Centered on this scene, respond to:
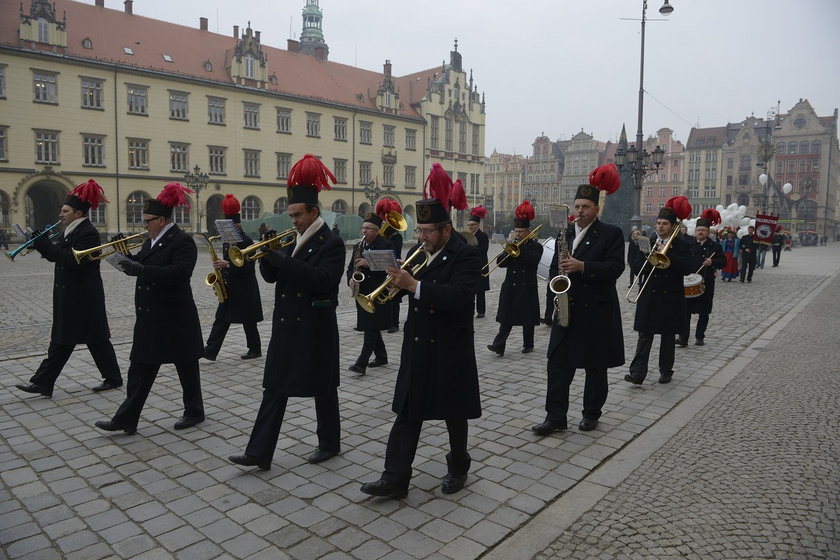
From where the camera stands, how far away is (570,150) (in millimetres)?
105000

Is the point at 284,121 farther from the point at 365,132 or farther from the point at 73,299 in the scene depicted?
the point at 73,299

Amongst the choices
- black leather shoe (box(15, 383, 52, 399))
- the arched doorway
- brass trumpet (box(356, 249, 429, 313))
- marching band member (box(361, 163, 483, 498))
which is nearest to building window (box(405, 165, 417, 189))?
the arched doorway

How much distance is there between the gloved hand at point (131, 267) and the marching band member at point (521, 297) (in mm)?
5368

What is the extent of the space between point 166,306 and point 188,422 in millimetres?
1145

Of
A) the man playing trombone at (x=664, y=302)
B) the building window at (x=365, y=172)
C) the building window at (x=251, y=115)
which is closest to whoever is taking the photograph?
the man playing trombone at (x=664, y=302)

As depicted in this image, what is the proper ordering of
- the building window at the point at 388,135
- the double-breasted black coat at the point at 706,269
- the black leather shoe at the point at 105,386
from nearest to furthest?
the black leather shoe at the point at 105,386 < the double-breasted black coat at the point at 706,269 < the building window at the point at 388,135

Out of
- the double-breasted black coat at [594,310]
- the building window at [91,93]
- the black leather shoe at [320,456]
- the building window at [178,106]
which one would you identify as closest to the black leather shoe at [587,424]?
the double-breasted black coat at [594,310]

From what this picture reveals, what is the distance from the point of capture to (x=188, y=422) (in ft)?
19.7

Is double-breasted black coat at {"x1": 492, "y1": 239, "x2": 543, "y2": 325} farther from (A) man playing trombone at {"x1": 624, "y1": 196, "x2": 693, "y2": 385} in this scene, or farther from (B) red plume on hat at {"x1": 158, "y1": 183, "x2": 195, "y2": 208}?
(B) red plume on hat at {"x1": 158, "y1": 183, "x2": 195, "y2": 208}

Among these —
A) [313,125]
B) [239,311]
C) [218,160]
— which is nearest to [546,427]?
[239,311]

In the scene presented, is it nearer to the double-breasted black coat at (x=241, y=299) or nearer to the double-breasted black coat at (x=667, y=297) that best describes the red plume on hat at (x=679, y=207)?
the double-breasted black coat at (x=667, y=297)

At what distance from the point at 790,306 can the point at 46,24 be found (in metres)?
42.6

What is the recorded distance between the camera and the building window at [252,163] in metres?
47.5

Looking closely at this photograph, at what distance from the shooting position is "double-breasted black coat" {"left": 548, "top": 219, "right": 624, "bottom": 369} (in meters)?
5.81
